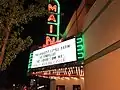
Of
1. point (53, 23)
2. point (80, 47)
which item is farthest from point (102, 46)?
point (53, 23)

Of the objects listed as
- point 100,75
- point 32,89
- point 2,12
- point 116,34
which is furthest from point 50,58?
point 32,89

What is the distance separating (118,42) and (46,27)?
9.53 meters

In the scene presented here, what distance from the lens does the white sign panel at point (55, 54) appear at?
375 inches

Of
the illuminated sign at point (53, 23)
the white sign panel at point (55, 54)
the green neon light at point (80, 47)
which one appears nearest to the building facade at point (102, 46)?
the green neon light at point (80, 47)

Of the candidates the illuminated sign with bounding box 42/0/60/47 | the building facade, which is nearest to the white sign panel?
the building facade

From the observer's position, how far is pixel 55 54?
10.6 meters

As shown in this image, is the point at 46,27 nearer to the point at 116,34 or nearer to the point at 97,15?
the point at 97,15

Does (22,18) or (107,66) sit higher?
(22,18)

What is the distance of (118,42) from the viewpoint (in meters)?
6.51

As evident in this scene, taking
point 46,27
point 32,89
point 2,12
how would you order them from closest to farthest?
point 2,12 < point 46,27 < point 32,89

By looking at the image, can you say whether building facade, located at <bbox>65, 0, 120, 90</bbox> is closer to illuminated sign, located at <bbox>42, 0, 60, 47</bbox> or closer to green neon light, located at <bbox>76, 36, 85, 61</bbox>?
green neon light, located at <bbox>76, 36, 85, 61</bbox>

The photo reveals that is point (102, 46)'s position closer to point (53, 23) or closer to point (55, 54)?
point (55, 54)

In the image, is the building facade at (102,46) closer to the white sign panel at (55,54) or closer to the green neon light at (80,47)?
the green neon light at (80,47)

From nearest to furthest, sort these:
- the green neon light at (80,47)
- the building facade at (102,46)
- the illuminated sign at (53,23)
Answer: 1. the building facade at (102,46)
2. the green neon light at (80,47)
3. the illuminated sign at (53,23)
